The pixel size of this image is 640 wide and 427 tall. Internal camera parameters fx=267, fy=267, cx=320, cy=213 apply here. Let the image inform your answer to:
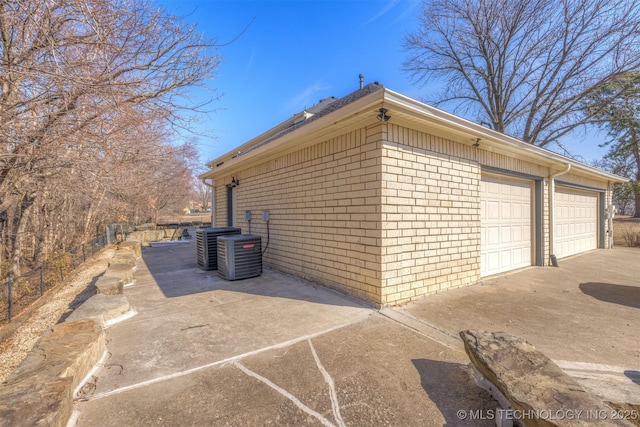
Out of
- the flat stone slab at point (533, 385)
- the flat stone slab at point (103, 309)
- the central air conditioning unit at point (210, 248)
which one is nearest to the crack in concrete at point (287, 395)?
the flat stone slab at point (533, 385)

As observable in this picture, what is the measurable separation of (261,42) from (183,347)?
5414 millimetres

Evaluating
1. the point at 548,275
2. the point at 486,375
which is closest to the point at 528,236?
the point at 548,275

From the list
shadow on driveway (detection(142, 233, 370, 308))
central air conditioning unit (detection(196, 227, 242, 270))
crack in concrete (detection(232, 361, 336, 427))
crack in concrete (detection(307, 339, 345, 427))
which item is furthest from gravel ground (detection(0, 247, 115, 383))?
crack in concrete (detection(307, 339, 345, 427))

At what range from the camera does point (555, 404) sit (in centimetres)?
143

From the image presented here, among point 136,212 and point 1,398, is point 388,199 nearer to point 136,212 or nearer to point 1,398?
point 1,398

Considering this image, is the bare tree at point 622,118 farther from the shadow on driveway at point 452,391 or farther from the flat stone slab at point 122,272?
the flat stone slab at point 122,272

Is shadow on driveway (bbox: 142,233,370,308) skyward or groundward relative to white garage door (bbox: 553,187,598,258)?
groundward

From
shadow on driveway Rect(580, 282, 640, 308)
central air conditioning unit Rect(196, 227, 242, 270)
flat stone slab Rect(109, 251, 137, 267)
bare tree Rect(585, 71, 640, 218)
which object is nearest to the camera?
shadow on driveway Rect(580, 282, 640, 308)

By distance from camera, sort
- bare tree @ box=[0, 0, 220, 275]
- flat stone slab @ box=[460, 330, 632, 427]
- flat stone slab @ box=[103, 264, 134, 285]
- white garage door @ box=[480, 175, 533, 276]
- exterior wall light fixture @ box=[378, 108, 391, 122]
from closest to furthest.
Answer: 1. flat stone slab @ box=[460, 330, 632, 427]
2. bare tree @ box=[0, 0, 220, 275]
3. exterior wall light fixture @ box=[378, 108, 391, 122]
4. flat stone slab @ box=[103, 264, 134, 285]
5. white garage door @ box=[480, 175, 533, 276]

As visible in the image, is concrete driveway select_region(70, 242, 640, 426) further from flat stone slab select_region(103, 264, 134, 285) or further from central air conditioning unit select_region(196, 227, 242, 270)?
central air conditioning unit select_region(196, 227, 242, 270)

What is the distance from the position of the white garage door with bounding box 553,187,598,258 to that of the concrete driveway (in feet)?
10.6

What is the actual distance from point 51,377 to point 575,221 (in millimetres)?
11746

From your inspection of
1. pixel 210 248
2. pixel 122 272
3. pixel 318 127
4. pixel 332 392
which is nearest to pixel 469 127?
pixel 318 127

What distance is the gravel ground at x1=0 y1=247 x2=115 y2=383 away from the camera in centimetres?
315
